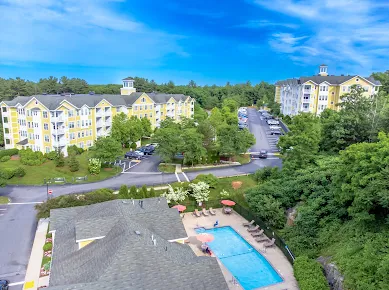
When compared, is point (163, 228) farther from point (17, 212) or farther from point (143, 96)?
point (143, 96)

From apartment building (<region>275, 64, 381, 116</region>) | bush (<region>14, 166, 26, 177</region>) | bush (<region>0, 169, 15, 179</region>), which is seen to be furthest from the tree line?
apartment building (<region>275, 64, 381, 116</region>)

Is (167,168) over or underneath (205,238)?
over

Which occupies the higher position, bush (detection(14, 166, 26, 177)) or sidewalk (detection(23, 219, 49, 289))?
bush (detection(14, 166, 26, 177))

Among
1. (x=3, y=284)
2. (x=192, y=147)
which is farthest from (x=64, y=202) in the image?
(x=192, y=147)

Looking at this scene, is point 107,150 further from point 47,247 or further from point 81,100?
point 47,247

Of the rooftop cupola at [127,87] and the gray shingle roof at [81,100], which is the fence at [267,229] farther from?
the rooftop cupola at [127,87]

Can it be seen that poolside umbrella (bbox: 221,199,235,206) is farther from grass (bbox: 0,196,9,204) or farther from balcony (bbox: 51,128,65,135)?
balcony (bbox: 51,128,65,135)
